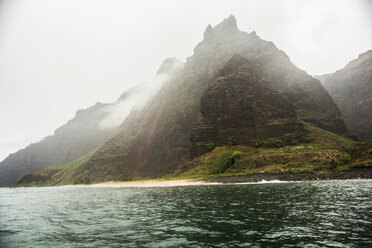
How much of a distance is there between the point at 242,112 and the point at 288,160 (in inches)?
2121

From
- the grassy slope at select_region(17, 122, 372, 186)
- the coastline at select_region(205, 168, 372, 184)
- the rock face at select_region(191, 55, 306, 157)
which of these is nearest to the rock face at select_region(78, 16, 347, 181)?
the rock face at select_region(191, 55, 306, 157)

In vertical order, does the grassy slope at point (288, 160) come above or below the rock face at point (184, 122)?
below

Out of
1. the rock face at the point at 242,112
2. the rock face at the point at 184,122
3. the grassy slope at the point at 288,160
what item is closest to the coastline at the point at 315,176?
the grassy slope at the point at 288,160

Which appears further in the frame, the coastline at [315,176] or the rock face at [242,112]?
the rock face at [242,112]

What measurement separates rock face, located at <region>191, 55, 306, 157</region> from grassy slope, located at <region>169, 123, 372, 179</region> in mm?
9933

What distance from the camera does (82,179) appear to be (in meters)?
185

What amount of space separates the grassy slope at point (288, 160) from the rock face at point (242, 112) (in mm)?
9933

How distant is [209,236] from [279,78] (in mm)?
177014

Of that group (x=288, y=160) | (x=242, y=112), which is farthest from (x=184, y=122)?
(x=288, y=160)

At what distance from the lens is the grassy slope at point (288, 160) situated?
6894 cm

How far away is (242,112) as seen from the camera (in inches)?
5167

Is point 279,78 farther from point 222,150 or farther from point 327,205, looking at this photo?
point 327,205

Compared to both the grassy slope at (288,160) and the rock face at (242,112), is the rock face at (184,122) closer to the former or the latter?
the rock face at (242,112)

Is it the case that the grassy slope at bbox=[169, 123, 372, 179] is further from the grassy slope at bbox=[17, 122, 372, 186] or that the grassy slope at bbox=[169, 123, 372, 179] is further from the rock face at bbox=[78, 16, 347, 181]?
the rock face at bbox=[78, 16, 347, 181]
